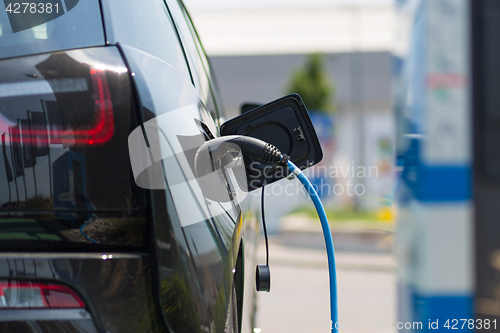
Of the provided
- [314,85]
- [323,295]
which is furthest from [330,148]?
[323,295]

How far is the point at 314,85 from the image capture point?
17.0 m

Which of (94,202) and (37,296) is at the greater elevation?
(94,202)

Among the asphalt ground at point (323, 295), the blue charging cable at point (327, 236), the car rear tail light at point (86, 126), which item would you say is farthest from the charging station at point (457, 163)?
the asphalt ground at point (323, 295)

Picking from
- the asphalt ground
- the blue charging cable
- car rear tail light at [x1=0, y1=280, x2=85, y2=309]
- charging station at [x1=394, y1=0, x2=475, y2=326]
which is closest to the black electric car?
car rear tail light at [x1=0, y1=280, x2=85, y2=309]

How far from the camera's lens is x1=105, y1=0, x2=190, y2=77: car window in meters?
1.04

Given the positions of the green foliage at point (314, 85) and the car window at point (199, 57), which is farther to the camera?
the green foliage at point (314, 85)

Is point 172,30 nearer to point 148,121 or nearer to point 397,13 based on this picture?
point 148,121

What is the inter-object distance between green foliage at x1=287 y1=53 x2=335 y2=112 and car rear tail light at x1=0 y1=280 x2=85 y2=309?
15910 millimetres

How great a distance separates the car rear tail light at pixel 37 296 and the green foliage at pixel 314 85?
52.2 ft

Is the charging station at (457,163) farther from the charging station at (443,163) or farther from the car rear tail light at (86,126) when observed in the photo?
the car rear tail light at (86,126)

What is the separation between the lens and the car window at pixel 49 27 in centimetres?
102

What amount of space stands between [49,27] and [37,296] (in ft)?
1.94

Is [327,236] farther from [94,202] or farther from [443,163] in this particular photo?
[94,202]

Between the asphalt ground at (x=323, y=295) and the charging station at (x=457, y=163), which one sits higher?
the charging station at (x=457, y=163)
